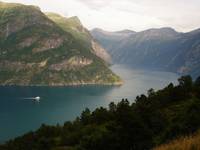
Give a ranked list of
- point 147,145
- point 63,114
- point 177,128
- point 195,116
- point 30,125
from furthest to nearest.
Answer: point 63,114 → point 30,125 → point 147,145 → point 195,116 → point 177,128

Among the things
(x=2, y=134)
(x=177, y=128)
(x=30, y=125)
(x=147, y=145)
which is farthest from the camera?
(x=30, y=125)

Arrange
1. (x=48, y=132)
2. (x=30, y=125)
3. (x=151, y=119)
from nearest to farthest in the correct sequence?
(x=151, y=119), (x=48, y=132), (x=30, y=125)

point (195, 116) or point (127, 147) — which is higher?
point (195, 116)

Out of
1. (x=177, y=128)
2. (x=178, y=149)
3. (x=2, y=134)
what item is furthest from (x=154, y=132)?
(x=2, y=134)

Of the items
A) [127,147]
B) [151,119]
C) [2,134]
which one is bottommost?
[2,134]

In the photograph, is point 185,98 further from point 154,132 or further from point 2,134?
point 2,134

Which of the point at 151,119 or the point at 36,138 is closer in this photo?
the point at 151,119

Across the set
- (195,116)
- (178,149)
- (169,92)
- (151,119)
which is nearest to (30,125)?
(169,92)

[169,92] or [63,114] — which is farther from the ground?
[169,92]

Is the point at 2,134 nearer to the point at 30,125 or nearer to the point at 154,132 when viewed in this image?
the point at 30,125
